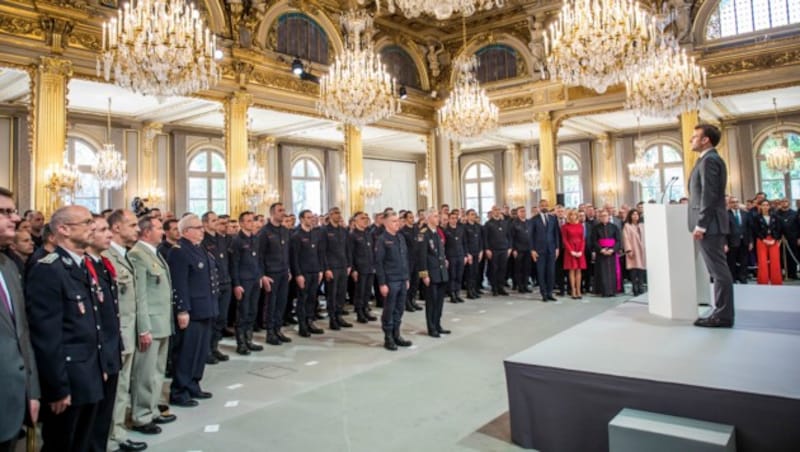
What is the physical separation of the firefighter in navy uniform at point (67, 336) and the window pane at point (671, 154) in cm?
1734

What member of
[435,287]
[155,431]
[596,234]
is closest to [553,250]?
[596,234]

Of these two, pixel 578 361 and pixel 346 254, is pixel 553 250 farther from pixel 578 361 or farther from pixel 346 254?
pixel 578 361

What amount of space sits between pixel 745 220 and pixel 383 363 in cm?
811

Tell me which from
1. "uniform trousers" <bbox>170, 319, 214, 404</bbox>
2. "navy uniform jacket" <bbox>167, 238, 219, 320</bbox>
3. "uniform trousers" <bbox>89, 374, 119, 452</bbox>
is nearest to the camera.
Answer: "uniform trousers" <bbox>89, 374, 119, 452</bbox>

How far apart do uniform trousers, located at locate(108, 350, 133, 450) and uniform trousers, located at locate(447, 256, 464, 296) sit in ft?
19.4

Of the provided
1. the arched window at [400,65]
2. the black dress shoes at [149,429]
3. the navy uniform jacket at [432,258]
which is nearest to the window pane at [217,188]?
the arched window at [400,65]

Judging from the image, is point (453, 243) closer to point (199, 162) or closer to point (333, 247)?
point (333, 247)

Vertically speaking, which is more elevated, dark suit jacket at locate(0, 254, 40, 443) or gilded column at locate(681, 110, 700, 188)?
gilded column at locate(681, 110, 700, 188)

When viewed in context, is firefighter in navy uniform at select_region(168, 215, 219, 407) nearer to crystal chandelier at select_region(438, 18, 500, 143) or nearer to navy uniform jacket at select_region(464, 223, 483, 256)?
crystal chandelier at select_region(438, 18, 500, 143)

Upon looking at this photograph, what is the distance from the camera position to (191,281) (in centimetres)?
397

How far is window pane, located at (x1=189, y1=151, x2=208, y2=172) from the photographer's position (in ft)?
47.5

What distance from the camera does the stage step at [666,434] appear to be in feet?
7.32

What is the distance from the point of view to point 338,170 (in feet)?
59.1

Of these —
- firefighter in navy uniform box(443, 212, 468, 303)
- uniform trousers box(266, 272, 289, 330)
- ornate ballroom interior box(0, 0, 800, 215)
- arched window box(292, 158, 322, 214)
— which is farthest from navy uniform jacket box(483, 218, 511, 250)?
arched window box(292, 158, 322, 214)
